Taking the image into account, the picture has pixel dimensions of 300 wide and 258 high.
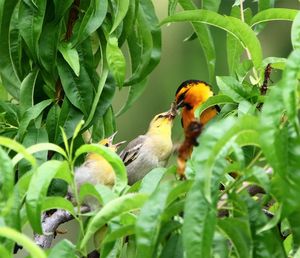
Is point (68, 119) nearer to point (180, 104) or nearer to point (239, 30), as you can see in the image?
point (239, 30)

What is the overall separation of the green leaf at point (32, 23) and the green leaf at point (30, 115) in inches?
5.4

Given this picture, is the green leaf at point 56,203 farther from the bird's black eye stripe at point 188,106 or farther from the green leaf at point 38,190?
the bird's black eye stripe at point 188,106

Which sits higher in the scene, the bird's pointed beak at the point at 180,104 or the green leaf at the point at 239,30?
the green leaf at the point at 239,30

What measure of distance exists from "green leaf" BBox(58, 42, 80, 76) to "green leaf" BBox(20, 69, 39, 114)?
104 mm

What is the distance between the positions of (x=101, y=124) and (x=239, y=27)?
0.77m

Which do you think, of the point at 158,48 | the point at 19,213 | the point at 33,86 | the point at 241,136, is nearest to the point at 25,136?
the point at 33,86

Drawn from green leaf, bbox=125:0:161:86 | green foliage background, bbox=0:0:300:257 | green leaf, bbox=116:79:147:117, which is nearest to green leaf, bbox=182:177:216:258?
green foliage background, bbox=0:0:300:257

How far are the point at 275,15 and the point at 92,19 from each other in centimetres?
51

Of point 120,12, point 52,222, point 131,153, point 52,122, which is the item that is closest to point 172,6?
point 120,12

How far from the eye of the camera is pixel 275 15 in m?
2.48

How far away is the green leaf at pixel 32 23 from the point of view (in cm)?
277

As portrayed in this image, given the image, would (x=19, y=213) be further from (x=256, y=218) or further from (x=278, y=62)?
(x=278, y=62)

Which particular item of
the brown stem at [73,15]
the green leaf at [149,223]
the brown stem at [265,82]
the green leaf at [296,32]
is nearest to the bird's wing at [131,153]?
the brown stem at [73,15]

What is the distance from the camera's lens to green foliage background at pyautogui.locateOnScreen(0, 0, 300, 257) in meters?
1.55
